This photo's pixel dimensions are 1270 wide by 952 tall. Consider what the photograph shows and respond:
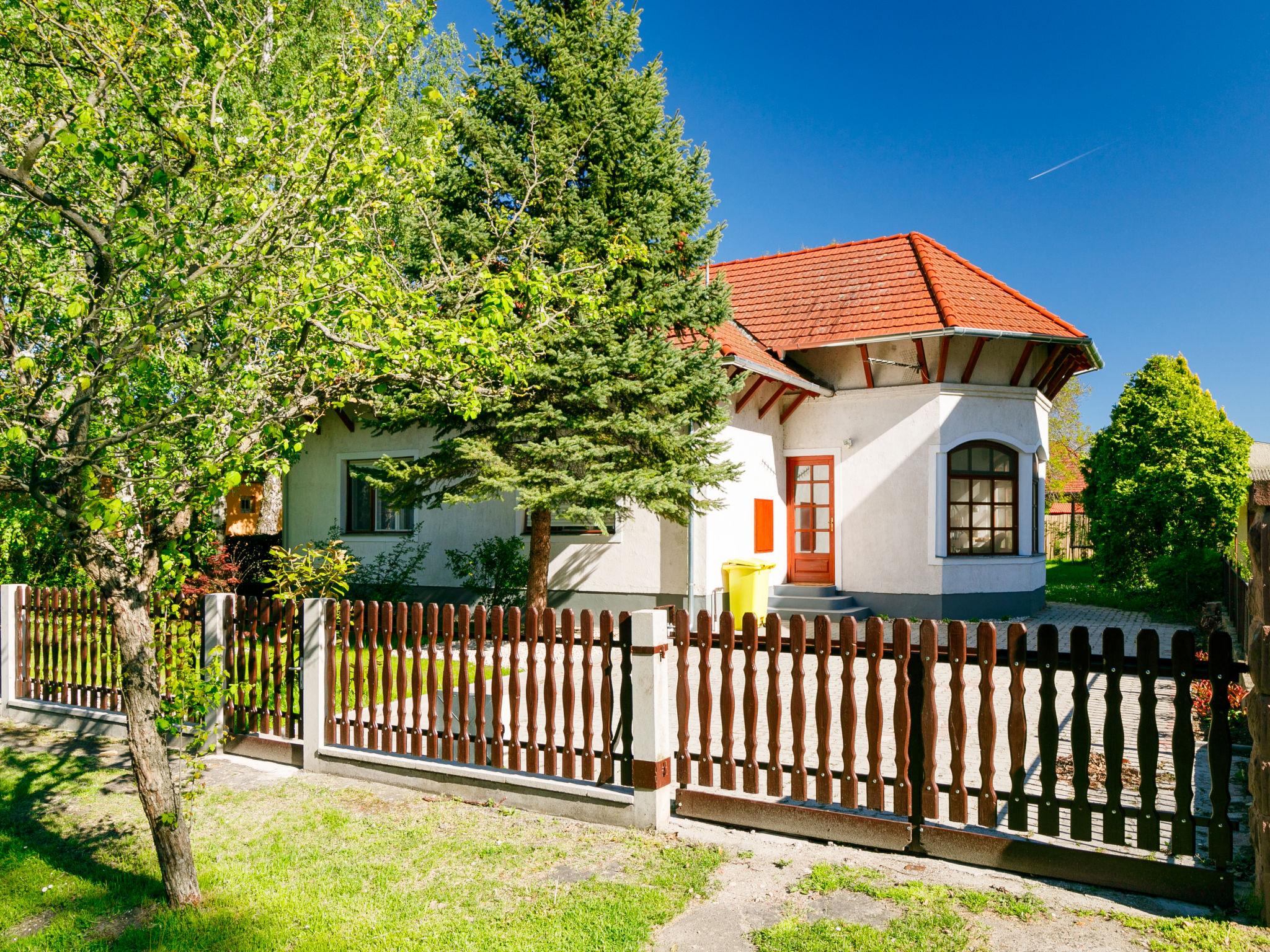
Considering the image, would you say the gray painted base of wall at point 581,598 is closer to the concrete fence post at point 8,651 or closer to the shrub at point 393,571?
the shrub at point 393,571

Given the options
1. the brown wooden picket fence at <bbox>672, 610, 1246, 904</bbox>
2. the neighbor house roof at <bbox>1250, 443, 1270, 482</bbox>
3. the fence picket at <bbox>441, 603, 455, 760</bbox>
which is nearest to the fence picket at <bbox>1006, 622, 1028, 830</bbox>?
the brown wooden picket fence at <bbox>672, 610, 1246, 904</bbox>

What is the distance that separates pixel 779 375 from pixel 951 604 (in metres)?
4.66

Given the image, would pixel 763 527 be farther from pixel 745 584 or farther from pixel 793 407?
pixel 793 407

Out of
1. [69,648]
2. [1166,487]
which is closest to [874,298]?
[1166,487]

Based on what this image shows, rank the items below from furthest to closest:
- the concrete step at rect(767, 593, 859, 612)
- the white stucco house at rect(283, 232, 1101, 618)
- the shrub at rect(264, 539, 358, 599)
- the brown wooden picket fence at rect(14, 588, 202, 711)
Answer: the concrete step at rect(767, 593, 859, 612)
the white stucco house at rect(283, 232, 1101, 618)
the shrub at rect(264, 539, 358, 599)
the brown wooden picket fence at rect(14, 588, 202, 711)

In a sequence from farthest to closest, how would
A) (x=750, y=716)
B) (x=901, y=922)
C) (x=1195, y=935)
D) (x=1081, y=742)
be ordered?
(x=750, y=716)
(x=1081, y=742)
(x=901, y=922)
(x=1195, y=935)

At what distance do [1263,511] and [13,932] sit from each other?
20.6ft

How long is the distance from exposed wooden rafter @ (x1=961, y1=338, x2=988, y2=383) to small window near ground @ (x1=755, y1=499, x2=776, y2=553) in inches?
150

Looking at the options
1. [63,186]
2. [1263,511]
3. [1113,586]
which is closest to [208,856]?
[63,186]

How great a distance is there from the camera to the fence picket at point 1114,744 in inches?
156

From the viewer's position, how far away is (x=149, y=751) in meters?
4.04

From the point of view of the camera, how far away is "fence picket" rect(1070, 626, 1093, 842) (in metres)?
4.00

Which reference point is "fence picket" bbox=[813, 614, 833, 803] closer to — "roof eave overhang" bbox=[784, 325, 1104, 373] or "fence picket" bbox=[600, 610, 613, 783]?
"fence picket" bbox=[600, 610, 613, 783]

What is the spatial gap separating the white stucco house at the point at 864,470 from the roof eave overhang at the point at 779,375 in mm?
49
